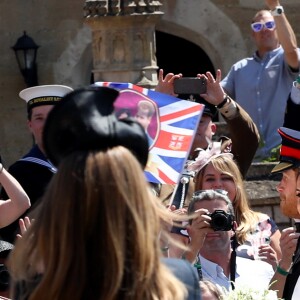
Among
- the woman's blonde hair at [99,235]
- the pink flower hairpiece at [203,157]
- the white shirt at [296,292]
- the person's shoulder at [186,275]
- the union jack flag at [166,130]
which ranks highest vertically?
the woman's blonde hair at [99,235]

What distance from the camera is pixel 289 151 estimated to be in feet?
18.6

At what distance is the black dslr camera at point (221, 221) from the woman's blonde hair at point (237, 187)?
492mm

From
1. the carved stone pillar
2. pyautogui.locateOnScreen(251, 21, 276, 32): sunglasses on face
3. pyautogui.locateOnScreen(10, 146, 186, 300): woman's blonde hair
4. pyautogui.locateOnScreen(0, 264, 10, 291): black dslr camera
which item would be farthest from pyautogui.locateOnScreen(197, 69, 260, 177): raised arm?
pyautogui.locateOnScreen(10, 146, 186, 300): woman's blonde hair

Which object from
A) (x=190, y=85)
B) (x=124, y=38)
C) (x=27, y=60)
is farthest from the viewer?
(x=27, y=60)

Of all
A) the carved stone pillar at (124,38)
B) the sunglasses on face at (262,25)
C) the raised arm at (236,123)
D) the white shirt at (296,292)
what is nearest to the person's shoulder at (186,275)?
the white shirt at (296,292)

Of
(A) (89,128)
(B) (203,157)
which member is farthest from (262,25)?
(A) (89,128)

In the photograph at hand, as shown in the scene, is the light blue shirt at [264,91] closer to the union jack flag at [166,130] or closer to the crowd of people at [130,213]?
the crowd of people at [130,213]

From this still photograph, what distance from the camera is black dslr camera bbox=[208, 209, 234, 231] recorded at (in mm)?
5711

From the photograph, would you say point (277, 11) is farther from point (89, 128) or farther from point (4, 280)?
point (89, 128)

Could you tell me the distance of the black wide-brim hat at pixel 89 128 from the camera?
3.35 meters

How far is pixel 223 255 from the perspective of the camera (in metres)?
5.94

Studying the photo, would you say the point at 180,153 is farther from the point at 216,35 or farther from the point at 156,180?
the point at 216,35

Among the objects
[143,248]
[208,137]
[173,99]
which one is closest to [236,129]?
[208,137]

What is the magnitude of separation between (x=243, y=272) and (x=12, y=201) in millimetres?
1063
